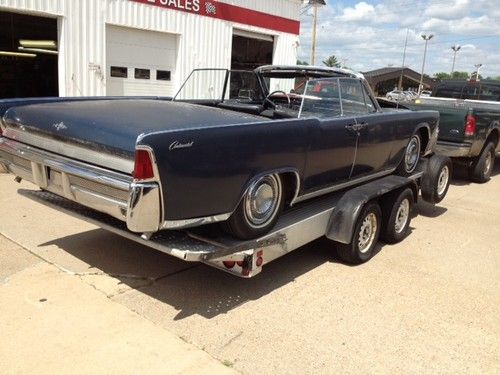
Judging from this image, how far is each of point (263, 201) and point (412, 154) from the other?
3.28 m

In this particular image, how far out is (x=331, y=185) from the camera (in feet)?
15.3

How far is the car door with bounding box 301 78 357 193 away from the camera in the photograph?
4.25 metres

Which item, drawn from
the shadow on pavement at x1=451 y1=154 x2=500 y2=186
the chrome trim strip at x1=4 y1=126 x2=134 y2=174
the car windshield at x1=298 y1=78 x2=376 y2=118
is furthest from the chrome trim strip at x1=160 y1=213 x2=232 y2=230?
the shadow on pavement at x1=451 y1=154 x2=500 y2=186

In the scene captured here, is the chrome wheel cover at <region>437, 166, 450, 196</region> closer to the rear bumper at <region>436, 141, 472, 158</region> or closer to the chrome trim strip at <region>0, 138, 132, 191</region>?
the rear bumper at <region>436, 141, 472, 158</region>

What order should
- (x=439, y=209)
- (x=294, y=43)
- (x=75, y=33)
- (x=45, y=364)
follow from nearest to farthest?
(x=45, y=364) → (x=439, y=209) → (x=75, y=33) → (x=294, y=43)

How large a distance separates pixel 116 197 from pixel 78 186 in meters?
0.47

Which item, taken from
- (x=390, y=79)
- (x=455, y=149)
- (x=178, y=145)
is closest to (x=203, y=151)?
(x=178, y=145)

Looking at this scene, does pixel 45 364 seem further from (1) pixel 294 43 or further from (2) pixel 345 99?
A: (1) pixel 294 43

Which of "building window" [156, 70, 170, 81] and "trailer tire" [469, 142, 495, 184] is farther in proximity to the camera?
"building window" [156, 70, 170, 81]

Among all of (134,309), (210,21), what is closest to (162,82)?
(210,21)

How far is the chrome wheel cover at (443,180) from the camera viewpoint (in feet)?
21.5

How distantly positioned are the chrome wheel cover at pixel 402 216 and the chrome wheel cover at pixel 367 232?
54 cm

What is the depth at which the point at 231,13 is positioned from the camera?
12742 millimetres

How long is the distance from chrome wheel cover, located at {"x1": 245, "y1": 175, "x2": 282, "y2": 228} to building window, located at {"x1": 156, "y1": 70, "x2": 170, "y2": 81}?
857 cm
